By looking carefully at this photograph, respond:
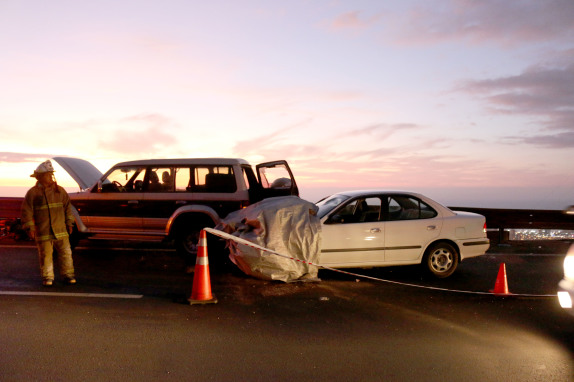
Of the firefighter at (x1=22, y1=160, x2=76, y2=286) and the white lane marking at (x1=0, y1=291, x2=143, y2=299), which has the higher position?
the firefighter at (x1=22, y1=160, x2=76, y2=286)

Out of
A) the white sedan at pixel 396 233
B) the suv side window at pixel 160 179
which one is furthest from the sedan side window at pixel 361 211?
the suv side window at pixel 160 179

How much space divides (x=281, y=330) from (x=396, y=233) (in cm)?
377

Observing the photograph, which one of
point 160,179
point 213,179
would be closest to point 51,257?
point 160,179

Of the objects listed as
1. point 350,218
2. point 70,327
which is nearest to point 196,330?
point 70,327

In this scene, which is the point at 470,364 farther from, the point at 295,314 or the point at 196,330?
the point at 196,330

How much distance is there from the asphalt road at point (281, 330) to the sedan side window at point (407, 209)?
106 centimetres

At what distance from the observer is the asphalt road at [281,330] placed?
15.6 feet

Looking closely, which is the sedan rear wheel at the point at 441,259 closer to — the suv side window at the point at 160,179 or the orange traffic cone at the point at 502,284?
the orange traffic cone at the point at 502,284

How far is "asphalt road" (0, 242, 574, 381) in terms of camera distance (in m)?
4.77

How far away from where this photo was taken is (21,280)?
28.5 ft

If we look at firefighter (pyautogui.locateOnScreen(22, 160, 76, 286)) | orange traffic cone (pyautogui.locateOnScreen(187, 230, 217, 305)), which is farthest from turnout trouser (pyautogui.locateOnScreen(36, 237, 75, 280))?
orange traffic cone (pyautogui.locateOnScreen(187, 230, 217, 305))

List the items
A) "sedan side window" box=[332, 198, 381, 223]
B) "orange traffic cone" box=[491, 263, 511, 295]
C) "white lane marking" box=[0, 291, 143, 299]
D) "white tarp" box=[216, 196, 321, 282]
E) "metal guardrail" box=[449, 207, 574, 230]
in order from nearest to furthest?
"white lane marking" box=[0, 291, 143, 299] < "orange traffic cone" box=[491, 263, 511, 295] < "white tarp" box=[216, 196, 321, 282] < "sedan side window" box=[332, 198, 381, 223] < "metal guardrail" box=[449, 207, 574, 230]

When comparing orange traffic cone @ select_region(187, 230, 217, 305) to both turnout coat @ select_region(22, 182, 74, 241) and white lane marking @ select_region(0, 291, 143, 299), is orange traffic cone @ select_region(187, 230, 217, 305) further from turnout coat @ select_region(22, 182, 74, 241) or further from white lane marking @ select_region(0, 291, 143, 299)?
turnout coat @ select_region(22, 182, 74, 241)

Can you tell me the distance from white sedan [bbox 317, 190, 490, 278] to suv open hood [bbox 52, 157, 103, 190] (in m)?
5.46
